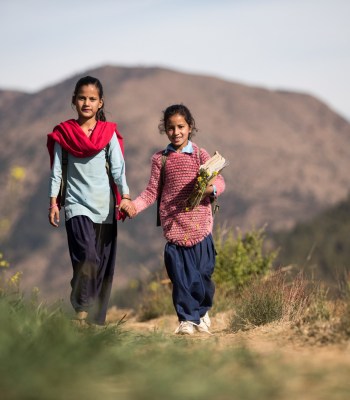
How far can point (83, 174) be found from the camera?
246 inches

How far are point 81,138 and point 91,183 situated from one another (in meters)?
0.36

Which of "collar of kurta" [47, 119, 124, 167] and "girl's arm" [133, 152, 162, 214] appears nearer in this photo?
"collar of kurta" [47, 119, 124, 167]

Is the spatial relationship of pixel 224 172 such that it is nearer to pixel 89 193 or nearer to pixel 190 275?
pixel 190 275

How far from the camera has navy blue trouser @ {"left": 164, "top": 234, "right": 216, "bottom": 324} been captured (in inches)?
260

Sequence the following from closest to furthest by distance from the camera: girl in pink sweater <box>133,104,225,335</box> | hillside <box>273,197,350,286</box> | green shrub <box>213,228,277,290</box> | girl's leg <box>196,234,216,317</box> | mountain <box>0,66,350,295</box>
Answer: girl in pink sweater <box>133,104,225,335</box> → girl's leg <box>196,234,216,317</box> → green shrub <box>213,228,277,290</box> → hillside <box>273,197,350,286</box> → mountain <box>0,66,350,295</box>

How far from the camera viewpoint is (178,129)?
6594mm

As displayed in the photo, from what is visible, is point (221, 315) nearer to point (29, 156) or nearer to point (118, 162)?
point (118, 162)

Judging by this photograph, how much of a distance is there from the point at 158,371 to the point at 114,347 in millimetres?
682

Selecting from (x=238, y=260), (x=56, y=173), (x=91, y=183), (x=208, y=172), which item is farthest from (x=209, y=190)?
(x=238, y=260)

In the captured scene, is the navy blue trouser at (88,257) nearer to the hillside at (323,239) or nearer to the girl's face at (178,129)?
the girl's face at (178,129)

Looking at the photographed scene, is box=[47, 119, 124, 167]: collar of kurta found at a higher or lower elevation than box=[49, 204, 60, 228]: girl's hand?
higher

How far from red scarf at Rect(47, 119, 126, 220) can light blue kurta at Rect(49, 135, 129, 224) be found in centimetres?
6

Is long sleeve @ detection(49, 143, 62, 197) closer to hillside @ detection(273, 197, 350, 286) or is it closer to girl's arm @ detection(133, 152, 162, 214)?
girl's arm @ detection(133, 152, 162, 214)

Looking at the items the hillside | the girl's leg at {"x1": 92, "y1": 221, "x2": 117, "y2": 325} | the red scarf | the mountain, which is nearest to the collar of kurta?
the red scarf
